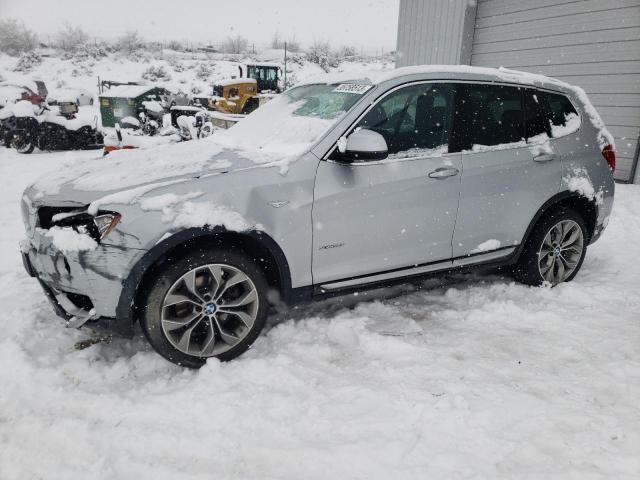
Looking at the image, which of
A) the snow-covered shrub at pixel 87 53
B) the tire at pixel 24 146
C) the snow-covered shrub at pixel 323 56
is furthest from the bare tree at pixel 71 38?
the tire at pixel 24 146

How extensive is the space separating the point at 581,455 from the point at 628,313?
6.40ft

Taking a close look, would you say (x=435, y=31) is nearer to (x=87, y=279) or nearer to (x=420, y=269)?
(x=420, y=269)

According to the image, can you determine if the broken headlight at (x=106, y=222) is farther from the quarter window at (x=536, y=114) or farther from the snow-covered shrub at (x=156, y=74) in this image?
the snow-covered shrub at (x=156, y=74)

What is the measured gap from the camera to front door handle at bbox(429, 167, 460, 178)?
320 cm

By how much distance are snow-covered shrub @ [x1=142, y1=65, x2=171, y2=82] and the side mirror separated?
40.8 m

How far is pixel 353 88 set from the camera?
3.21 m

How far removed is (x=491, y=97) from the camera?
139 inches

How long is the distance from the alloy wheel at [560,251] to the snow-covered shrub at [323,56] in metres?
48.1

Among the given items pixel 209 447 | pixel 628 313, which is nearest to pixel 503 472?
pixel 209 447

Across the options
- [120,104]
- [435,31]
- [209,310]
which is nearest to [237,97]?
[120,104]

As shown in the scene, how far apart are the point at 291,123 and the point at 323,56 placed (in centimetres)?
5604

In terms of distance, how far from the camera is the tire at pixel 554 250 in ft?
12.7

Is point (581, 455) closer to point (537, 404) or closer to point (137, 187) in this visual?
point (537, 404)

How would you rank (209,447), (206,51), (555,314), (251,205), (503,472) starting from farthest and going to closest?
(206,51) → (555,314) → (251,205) → (209,447) → (503,472)
